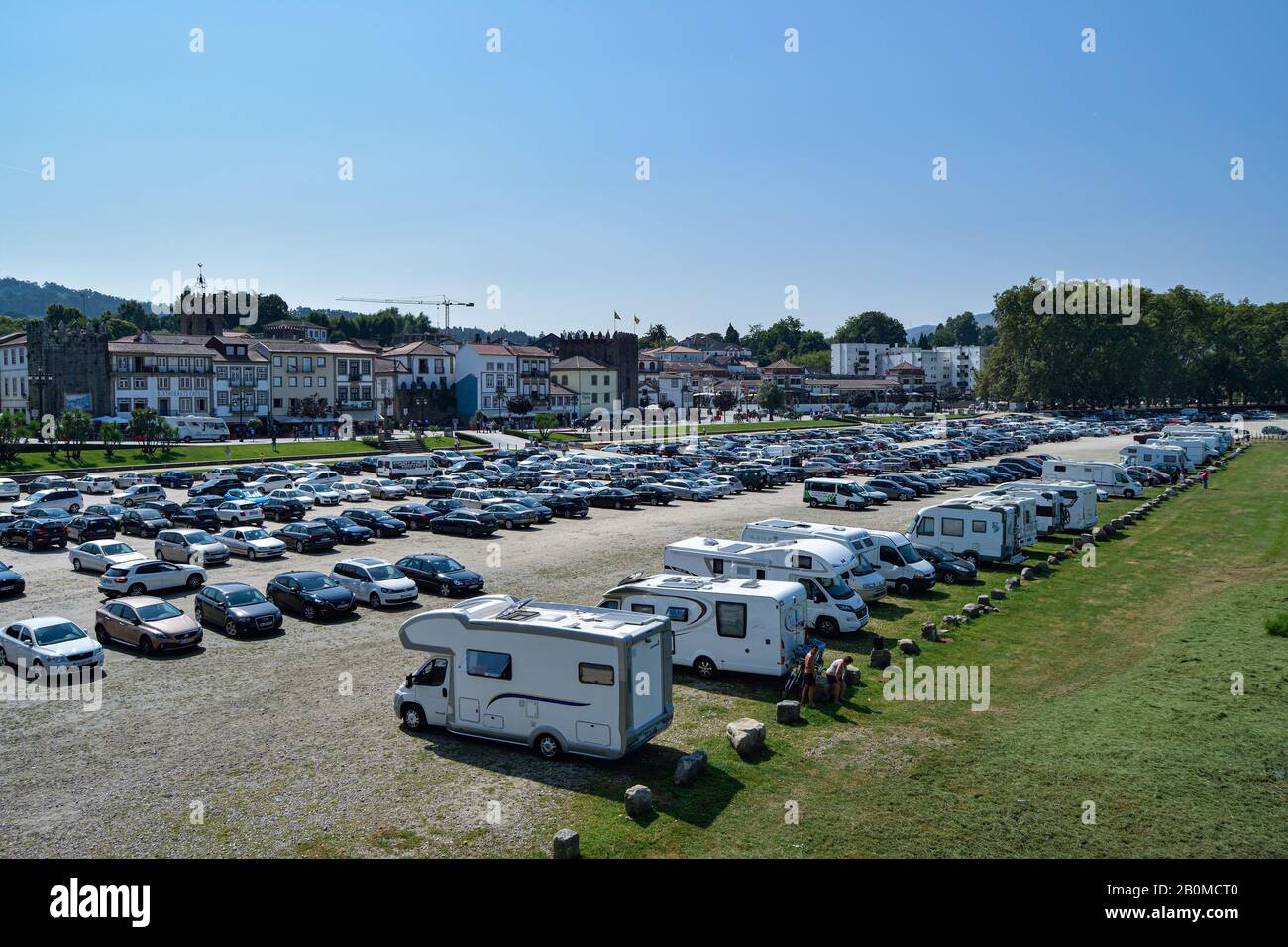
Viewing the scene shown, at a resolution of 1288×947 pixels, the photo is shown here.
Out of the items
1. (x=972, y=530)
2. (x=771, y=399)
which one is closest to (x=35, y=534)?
(x=972, y=530)

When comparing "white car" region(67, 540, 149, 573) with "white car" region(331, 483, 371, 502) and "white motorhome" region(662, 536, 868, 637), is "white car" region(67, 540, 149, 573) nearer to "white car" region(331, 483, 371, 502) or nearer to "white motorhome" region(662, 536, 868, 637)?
"white car" region(331, 483, 371, 502)

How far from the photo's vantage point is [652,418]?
443 feet

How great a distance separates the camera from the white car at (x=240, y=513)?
4225 centimetres

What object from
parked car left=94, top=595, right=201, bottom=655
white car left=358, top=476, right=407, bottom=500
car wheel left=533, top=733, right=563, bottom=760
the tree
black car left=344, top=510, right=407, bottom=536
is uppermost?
the tree

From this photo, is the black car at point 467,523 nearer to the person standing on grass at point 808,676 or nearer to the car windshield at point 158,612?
the car windshield at point 158,612

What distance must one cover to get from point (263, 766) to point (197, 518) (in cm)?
2927

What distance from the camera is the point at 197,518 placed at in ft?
135

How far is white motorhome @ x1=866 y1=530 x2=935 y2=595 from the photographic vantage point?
28.5 meters

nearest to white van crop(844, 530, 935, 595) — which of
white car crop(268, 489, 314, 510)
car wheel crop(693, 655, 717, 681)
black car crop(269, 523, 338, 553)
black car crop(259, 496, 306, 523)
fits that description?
car wheel crop(693, 655, 717, 681)

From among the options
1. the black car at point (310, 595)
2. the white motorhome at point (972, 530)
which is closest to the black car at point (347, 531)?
the black car at point (310, 595)

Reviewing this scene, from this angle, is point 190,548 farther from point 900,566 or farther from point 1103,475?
point 1103,475

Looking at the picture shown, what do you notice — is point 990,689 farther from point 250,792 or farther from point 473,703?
point 250,792

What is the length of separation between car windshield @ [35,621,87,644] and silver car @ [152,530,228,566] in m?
12.5

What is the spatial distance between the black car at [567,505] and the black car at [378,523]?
26.8ft
